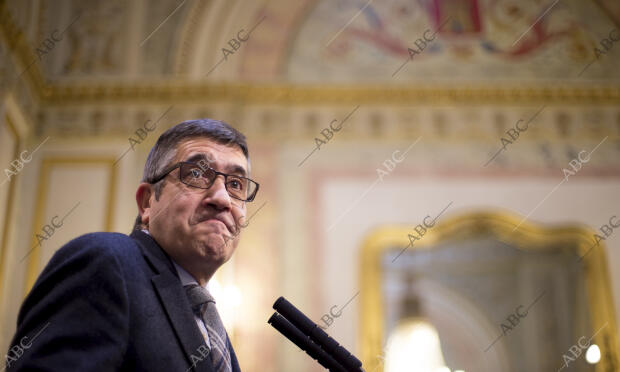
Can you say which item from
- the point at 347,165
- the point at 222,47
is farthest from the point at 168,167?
the point at 222,47

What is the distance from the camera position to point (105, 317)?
3.98 ft

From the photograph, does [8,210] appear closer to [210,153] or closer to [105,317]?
[210,153]

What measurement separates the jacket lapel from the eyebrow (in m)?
0.24

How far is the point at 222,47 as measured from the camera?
18.4 feet

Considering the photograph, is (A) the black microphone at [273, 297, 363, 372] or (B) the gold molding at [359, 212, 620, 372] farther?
(B) the gold molding at [359, 212, 620, 372]

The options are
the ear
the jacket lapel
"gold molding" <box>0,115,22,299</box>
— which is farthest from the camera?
"gold molding" <box>0,115,22,299</box>

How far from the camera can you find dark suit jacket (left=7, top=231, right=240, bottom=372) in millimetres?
1155

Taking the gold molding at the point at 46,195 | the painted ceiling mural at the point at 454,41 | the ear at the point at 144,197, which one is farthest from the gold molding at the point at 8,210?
the ear at the point at 144,197

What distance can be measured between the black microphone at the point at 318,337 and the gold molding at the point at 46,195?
3868mm

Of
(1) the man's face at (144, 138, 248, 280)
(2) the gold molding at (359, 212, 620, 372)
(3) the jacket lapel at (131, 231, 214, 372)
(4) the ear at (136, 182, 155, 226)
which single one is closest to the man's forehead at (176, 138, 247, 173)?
(1) the man's face at (144, 138, 248, 280)

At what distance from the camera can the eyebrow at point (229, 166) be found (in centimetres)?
162

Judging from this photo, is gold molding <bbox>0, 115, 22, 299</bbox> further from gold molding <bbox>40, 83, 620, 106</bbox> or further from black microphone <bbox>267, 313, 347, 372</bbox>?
black microphone <bbox>267, 313, 347, 372</bbox>

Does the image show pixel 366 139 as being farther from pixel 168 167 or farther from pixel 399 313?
pixel 168 167

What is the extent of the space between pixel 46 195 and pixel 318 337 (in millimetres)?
4247
